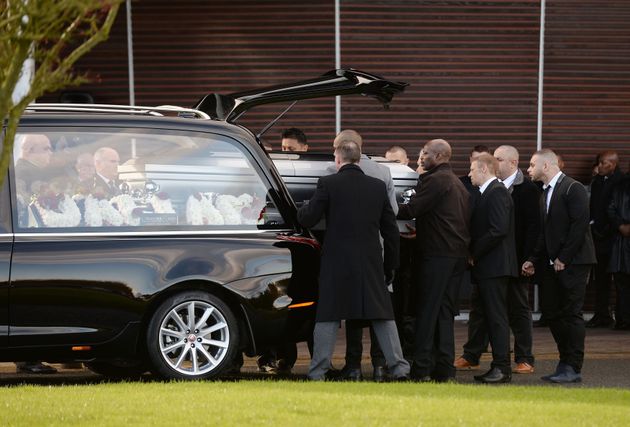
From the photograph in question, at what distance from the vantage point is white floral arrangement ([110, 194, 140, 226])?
921 centimetres

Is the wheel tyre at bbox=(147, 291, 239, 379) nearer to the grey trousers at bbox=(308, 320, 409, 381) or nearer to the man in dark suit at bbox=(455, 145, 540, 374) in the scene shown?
the grey trousers at bbox=(308, 320, 409, 381)

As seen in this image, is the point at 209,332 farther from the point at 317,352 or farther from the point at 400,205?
the point at 400,205

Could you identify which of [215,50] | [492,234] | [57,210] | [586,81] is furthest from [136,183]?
[586,81]

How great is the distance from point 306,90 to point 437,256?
197 cm

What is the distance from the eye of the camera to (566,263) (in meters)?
10.2

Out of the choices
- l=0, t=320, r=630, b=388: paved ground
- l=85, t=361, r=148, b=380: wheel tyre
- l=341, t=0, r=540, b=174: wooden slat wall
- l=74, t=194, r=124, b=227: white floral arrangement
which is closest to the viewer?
l=74, t=194, r=124, b=227: white floral arrangement

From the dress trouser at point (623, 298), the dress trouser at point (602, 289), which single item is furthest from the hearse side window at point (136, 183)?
the dress trouser at point (602, 289)

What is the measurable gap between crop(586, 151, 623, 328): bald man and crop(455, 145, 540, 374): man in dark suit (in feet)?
12.5

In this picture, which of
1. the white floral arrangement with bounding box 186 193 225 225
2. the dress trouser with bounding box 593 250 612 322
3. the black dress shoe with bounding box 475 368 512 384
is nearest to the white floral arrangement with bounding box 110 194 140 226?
the white floral arrangement with bounding box 186 193 225 225

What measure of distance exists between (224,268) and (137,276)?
0.63 m

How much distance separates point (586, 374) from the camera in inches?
426

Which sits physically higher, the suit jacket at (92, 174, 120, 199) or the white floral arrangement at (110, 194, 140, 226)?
the suit jacket at (92, 174, 120, 199)

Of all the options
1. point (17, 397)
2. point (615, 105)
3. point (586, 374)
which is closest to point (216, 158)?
point (17, 397)

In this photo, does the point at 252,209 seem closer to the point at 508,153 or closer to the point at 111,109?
the point at 111,109
